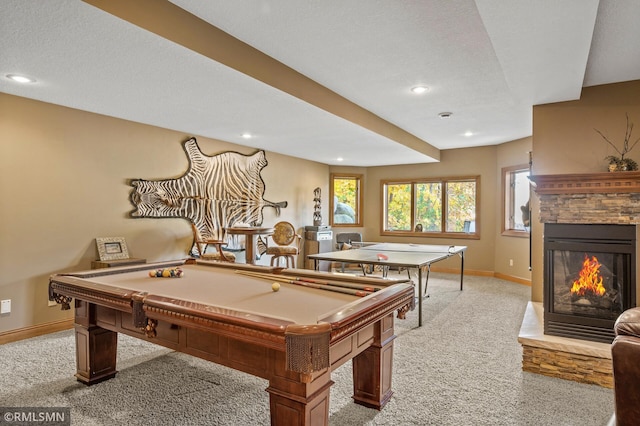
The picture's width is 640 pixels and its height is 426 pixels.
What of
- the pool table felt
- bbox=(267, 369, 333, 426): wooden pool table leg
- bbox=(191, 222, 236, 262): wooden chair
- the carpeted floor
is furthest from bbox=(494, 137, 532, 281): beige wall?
bbox=(267, 369, 333, 426): wooden pool table leg

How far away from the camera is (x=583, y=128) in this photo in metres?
3.68

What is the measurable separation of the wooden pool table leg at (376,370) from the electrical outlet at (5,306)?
335 cm

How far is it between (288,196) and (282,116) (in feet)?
10.3

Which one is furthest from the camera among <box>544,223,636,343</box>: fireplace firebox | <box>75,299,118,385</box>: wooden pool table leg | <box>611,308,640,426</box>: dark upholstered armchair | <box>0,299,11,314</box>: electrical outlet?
<box>0,299,11,314</box>: electrical outlet

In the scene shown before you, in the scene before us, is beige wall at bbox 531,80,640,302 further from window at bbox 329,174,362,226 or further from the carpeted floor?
window at bbox 329,174,362,226

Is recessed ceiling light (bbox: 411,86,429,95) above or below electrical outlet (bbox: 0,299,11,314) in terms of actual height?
above

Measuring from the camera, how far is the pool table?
1.48 metres

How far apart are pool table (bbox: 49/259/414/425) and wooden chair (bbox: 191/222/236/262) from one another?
1906mm

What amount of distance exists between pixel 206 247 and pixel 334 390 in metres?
3.40

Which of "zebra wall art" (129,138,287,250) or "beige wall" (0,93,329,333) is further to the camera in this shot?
"zebra wall art" (129,138,287,250)

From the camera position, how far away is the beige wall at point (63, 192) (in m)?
3.52

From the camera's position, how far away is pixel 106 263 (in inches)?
153

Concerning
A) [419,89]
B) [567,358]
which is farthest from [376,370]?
[419,89]

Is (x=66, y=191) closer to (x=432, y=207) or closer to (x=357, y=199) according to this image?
(x=357, y=199)
